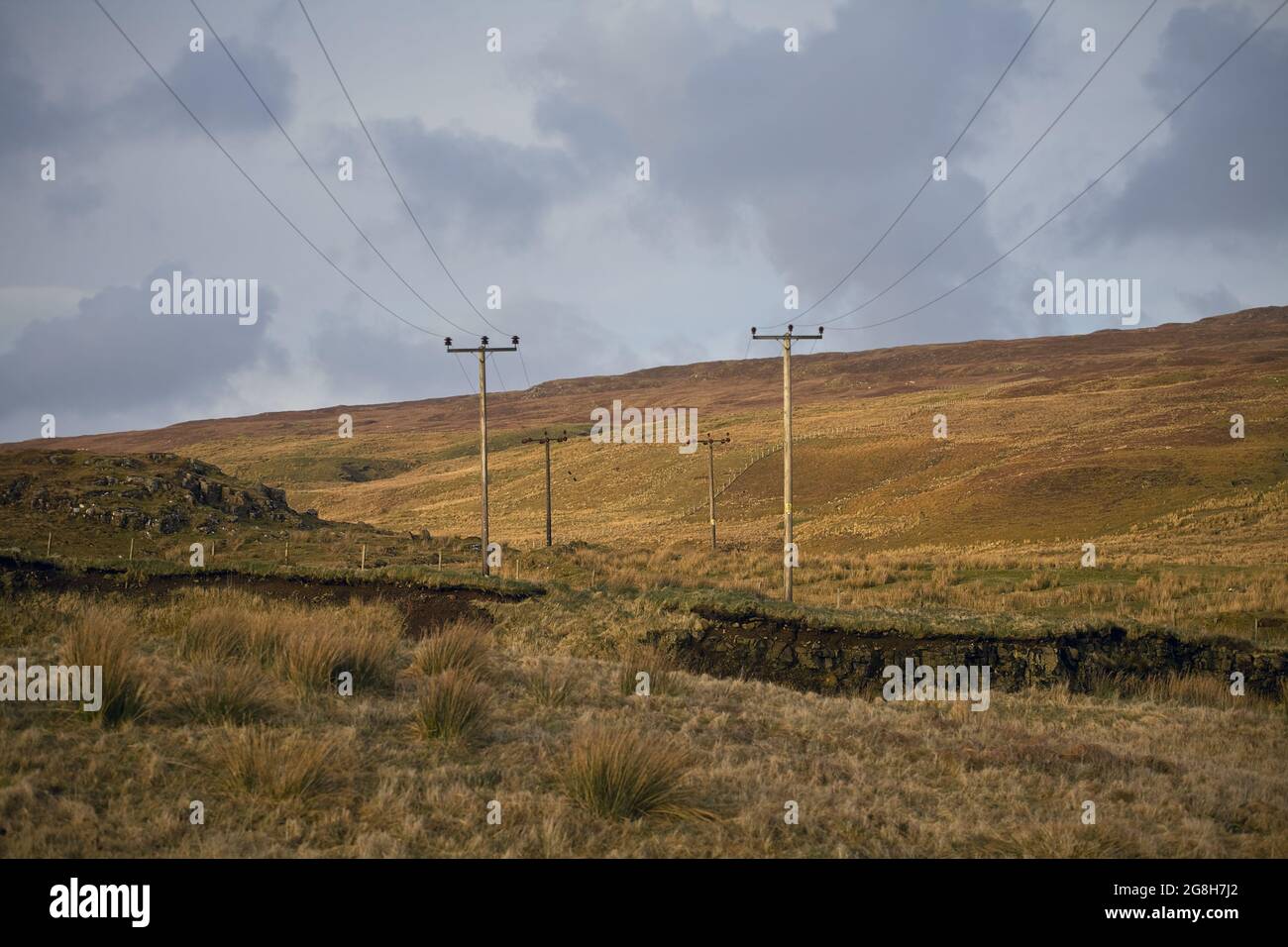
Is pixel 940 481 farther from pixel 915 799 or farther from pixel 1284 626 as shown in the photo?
pixel 915 799

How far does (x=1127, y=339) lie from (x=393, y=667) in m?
186

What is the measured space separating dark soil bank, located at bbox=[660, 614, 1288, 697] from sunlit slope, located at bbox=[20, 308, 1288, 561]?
20486 millimetres

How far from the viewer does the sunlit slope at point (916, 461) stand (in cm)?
4850

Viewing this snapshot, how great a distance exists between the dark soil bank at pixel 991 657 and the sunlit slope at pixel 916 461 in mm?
20486

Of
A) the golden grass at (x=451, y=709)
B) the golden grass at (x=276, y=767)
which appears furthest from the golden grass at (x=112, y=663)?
the golden grass at (x=451, y=709)

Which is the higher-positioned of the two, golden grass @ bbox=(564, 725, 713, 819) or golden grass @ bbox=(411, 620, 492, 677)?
golden grass @ bbox=(411, 620, 492, 677)

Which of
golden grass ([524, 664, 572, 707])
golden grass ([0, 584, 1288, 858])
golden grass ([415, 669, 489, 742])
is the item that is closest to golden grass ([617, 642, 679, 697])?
golden grass ([0, 584, 1288, 858])

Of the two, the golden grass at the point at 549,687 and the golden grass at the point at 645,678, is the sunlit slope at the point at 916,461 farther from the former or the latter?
the golden grass at the point at 549,687

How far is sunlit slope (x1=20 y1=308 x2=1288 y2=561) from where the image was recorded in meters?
48.5

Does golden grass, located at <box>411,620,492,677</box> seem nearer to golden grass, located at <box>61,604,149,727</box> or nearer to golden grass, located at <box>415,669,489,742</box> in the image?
golden grass, located at <box>415,669,489,742</box>

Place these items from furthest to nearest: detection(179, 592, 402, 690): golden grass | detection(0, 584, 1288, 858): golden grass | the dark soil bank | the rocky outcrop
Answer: the rocky outcrop → the dark soil bank → detection(179, 592, 402, 690): golden grass → detection(0, 584, 1288, 858): golden grass

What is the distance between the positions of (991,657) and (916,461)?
55.1 m

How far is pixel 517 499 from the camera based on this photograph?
302 feet
